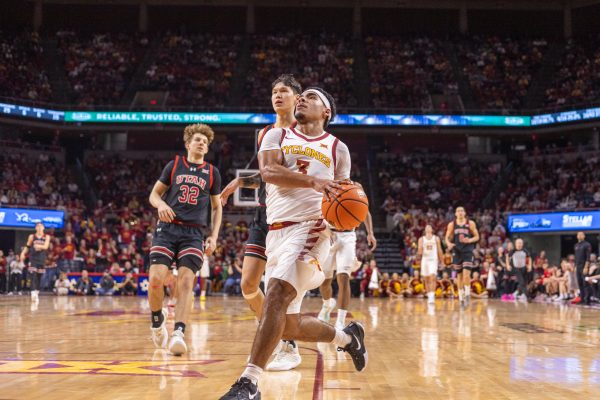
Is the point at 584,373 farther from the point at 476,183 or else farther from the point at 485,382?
the point at 476,183

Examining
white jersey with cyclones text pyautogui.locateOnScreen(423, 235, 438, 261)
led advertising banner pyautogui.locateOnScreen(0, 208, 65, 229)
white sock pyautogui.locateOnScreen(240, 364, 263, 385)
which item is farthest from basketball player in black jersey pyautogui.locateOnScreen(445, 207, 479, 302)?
led advertising banner pyautogui.locateOnScreen(0, 208, 65, 229)

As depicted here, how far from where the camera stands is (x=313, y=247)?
4348 millimetres

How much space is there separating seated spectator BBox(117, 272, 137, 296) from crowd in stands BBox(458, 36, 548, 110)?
17968 millimetres

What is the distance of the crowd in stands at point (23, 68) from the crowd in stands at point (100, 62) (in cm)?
122

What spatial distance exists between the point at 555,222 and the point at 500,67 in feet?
36.8

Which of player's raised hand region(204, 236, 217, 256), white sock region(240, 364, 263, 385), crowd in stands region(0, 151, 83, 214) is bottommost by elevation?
white sock region(240, 364, 263, 385)

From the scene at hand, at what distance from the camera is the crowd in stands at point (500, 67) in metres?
32.0

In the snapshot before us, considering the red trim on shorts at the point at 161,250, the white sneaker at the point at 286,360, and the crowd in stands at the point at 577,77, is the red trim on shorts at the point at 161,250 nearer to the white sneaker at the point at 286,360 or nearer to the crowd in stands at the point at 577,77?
the white sneaker at the point at 286,360

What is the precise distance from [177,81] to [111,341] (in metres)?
27.0

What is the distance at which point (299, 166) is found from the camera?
4523 millimetres

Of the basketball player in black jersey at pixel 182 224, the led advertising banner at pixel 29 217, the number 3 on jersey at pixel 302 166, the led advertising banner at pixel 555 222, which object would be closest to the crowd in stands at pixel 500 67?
the led advertising banner at pixel 555 222

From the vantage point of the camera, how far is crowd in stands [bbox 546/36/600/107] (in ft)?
98.7

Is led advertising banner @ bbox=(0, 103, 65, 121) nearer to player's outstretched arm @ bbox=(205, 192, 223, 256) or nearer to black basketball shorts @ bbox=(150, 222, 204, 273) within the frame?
player's outstretched arm @ bbox=(205, 192, 223, 256)

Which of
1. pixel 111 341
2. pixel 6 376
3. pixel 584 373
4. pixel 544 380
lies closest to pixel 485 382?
pixel 544 380
